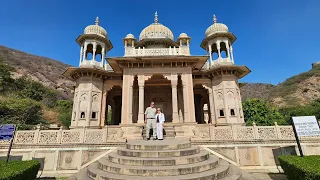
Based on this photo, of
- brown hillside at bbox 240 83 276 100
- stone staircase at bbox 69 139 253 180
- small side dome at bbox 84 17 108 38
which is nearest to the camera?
stone staircase at bbox 69 139 253 180

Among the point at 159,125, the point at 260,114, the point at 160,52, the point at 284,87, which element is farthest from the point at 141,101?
the point at 284,87

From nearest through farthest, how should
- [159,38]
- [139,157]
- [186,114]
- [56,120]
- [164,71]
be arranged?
1. [139,157]
2. [186,114]
3. [164,71]
4. [159,38]
5. [56,120]

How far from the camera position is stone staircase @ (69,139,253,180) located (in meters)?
5.59

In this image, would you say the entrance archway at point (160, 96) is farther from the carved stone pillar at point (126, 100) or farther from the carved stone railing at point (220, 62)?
the carved stone railing at point (220, 62)

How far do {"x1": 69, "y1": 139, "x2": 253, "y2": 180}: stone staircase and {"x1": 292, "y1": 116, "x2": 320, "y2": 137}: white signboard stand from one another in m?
3.45

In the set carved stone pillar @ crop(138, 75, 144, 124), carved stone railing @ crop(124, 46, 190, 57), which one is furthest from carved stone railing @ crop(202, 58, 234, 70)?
carved stone pillar @ crop(138, 75, 144, 124)

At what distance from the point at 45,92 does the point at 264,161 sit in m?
47.9

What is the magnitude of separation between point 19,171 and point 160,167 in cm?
490

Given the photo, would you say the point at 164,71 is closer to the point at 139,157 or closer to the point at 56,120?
the point at 139,157

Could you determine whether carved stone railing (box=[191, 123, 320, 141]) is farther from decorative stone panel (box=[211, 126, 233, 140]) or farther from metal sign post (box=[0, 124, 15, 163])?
metal sign post (box=[0, 124, 15, 163])

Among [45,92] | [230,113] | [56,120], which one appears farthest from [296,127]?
[45,92]

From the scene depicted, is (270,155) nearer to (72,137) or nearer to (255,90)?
(72,137)

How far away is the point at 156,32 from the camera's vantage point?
67.9 feet

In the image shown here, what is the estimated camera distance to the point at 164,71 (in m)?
14.8
